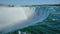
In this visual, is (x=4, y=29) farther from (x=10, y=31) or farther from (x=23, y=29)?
(x=23, y=29)

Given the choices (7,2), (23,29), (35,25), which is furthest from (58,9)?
(7,2)

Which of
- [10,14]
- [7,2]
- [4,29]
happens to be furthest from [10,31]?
[7,2]

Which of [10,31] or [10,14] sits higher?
[10,14]

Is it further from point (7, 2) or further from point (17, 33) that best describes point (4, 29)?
point (7, 2)

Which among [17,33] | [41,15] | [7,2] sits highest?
[7,2]

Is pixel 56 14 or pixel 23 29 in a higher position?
pixel 56 14
